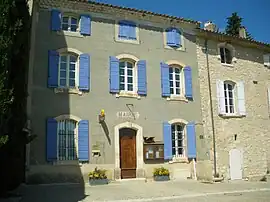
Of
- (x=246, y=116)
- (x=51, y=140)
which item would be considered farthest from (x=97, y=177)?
(x=246, y=116)

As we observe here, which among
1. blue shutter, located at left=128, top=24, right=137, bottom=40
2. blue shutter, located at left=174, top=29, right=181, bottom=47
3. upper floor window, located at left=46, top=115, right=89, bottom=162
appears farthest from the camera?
blue shutter, located at left=174, top=29, right=181, bottom=47

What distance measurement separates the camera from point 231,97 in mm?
17156

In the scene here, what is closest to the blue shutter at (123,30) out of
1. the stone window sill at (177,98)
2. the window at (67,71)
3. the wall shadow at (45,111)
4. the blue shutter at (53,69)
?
the wall shadow at (45,111)

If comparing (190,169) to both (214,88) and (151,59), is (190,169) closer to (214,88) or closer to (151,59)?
(214,88)

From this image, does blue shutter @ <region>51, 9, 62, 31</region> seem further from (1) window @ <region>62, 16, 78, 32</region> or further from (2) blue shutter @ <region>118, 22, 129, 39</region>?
(2) blue shutter @ <region>118, 22, 129, 39</region>

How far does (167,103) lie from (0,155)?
26.7 feet

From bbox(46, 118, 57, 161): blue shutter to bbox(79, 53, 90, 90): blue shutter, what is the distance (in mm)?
1890

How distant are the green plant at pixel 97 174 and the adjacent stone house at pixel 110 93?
0.21 meters

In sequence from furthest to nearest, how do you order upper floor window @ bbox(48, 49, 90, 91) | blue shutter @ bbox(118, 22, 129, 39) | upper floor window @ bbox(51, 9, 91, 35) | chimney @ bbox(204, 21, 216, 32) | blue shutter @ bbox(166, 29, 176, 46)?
chimney @ bbox(204, 21, 216, 32)
blue shutter @ bbox(166, 29, 176, 46)
blue shutter @ bbox(118, 22, 129, 39)
upper floor window @ bbox(51, 9, 91, 35)
upper floor window @ bbox(48, 49, 90, 91)

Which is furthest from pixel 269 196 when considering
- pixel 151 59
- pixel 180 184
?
pixel 151 59

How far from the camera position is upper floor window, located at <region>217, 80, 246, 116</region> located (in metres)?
16.5

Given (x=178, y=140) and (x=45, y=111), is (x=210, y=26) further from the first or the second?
(x=45, y=111)

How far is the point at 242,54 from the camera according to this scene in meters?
17.9

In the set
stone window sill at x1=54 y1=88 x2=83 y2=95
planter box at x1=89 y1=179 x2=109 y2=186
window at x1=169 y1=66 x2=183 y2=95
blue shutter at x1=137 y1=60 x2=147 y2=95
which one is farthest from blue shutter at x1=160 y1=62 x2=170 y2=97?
planter box at x1=89 y1=179 x2=109 y2=186
